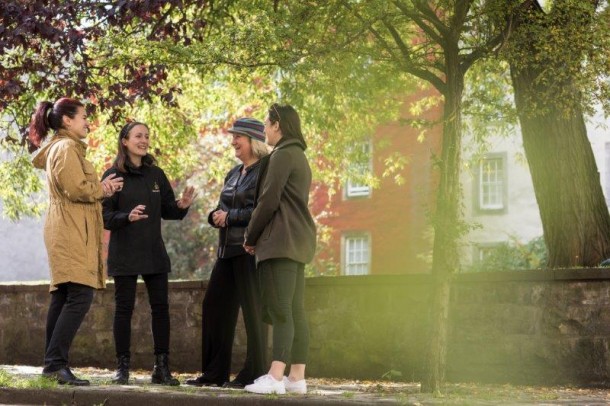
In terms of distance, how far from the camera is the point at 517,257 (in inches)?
1092

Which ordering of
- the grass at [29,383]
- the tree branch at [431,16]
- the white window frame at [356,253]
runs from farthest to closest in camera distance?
the white window frame at [356,253], the tree branch at [431,16], the grass at [29,383]

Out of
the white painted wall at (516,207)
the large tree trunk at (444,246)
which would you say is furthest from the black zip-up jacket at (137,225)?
the white painted wall at (516,207)

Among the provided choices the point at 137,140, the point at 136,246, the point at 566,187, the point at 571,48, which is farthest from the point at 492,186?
the point at 136,246

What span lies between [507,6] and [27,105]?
20.8 ft

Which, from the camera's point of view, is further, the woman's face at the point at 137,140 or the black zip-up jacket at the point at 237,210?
the woman's face at the point at 137,140

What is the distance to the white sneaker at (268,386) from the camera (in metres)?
7.95

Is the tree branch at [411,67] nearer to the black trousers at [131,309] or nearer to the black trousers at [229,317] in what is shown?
the black trousers at [229,317]

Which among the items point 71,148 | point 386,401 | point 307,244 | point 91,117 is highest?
point 91,117

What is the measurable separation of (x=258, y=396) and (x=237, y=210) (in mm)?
1752

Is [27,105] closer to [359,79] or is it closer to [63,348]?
[359,79]

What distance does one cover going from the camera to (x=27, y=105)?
539 inches

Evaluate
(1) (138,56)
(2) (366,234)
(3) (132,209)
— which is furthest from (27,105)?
(2) (366,234)

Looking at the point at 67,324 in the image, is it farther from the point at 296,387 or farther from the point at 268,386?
the point at 296,387

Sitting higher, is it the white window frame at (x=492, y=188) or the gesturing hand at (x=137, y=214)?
the white window frame at (x=492, y=188)
